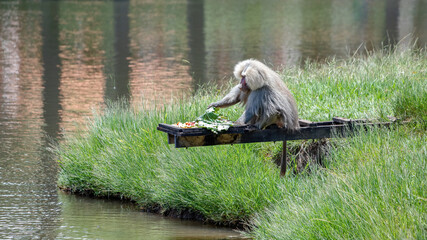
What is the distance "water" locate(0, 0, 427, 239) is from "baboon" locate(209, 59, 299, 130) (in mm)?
1401

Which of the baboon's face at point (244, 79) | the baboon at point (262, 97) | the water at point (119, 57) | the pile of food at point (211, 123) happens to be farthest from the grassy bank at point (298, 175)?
the baboon's face at point (244, 79)

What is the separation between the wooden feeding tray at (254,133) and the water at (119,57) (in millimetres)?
1123

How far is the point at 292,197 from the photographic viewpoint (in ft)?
23.5

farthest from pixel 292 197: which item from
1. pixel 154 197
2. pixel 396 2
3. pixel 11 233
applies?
pixel 396 2

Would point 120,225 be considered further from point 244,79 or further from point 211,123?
point 244,79

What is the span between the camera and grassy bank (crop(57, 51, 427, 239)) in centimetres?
561

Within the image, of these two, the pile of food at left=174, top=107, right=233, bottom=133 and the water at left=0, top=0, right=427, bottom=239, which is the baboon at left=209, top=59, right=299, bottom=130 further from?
the water at left=0, top=0, right=427, bottom=239

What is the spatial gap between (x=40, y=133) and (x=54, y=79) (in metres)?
7.87

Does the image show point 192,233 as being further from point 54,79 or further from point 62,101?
point 54,79

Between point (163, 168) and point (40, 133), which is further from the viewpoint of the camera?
point (40, 133)

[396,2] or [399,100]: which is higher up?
[396,2]

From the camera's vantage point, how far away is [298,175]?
8438 mm

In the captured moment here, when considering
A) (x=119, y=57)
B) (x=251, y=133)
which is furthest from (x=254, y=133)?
(x=119, y=57)

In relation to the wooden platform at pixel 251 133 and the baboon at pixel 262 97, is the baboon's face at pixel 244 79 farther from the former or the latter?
the wooden platform at pixel 251 133
